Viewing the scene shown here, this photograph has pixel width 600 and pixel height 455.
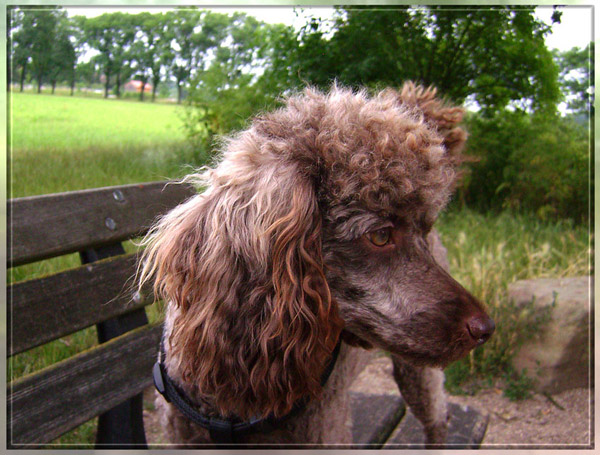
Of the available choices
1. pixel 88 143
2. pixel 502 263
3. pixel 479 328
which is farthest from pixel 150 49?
pixel 502 263

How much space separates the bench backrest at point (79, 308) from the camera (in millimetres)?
1816

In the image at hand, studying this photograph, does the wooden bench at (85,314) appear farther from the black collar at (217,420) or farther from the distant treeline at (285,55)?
the distant treeline at (285,55)

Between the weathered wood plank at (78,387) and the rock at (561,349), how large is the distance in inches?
99.8

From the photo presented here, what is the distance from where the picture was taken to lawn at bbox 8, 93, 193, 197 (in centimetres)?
237

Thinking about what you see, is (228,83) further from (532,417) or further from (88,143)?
(532,417)

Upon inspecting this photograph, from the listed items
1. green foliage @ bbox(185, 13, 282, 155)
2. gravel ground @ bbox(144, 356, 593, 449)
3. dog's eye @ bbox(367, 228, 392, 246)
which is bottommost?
gravel ground @ bbox(144, 356, 593, 449)

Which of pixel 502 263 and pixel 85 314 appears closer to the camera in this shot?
pixel 85 314

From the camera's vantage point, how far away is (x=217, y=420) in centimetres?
177

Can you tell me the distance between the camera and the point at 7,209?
1.79 metres

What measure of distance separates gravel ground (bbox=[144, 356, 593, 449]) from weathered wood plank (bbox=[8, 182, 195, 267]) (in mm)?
1264

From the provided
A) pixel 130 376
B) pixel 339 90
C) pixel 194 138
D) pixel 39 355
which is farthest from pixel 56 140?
pixel 339 90

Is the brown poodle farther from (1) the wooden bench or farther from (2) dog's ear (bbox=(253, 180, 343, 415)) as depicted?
(1) the wooden bench

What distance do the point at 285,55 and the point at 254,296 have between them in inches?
58.1

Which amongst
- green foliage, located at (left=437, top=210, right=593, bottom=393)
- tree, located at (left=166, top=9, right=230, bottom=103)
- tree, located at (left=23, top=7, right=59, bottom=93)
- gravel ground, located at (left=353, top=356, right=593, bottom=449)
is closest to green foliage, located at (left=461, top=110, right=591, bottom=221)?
green foliage, located at (left=437, top=210, right=593, bottom=393)
